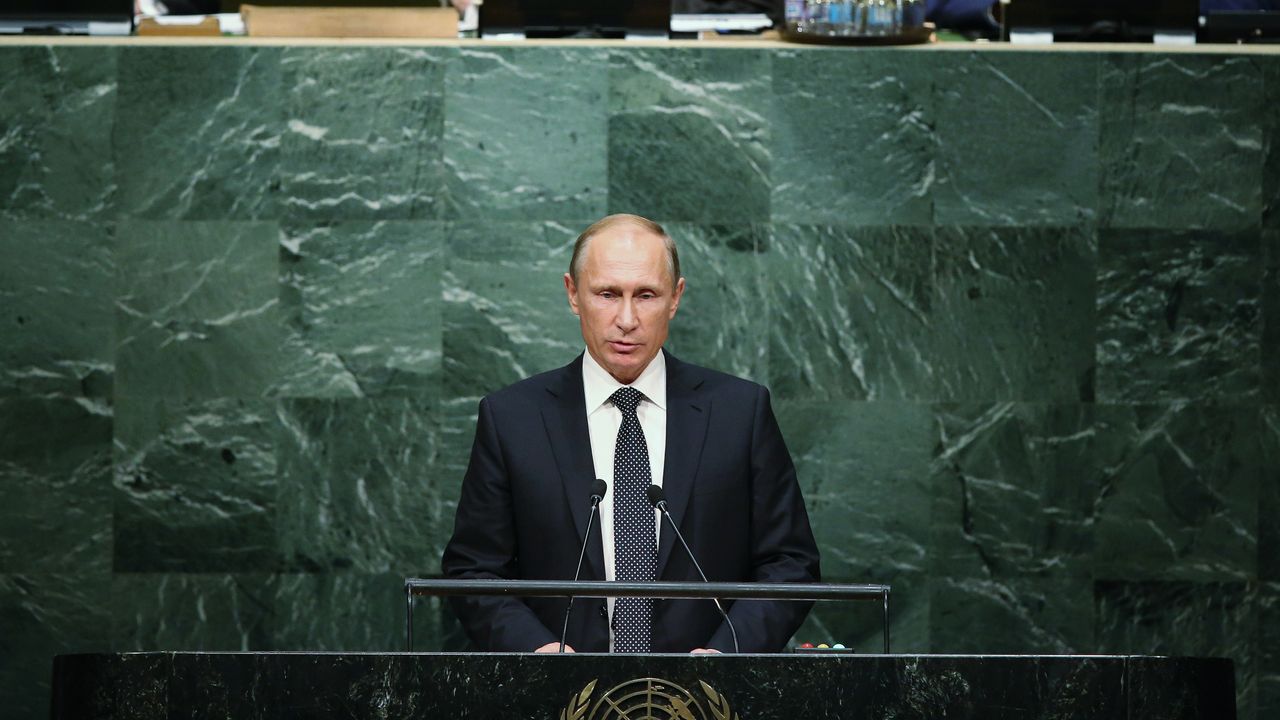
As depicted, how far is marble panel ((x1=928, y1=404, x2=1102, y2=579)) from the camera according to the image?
15.3ft

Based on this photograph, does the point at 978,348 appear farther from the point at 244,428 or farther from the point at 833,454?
the point at 244,428

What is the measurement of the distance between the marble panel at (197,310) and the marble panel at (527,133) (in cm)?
61

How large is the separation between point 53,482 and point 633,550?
7.00 ft

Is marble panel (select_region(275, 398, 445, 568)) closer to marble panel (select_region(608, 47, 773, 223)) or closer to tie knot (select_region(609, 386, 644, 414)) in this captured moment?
marble panel (select_region(608, 47, 773, 223))

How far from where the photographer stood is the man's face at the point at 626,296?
11.4 feet

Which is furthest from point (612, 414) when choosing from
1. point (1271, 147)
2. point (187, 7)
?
point (187, 7)

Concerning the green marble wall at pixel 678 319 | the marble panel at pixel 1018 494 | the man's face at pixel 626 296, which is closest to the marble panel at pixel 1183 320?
the green marble wall at pixel 678 319

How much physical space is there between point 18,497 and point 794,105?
8.44ft

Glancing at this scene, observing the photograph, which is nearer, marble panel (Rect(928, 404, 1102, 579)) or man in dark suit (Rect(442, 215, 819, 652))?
man in dark suit (Rect(442, 215, 819, 652))

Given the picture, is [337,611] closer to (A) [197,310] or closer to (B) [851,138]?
(A) [197,310]

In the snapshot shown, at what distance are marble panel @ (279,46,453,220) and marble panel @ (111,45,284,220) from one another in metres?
0.06

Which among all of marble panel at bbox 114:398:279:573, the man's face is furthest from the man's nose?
marble panel at bbox 114:398:279:573

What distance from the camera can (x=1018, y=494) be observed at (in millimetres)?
4680

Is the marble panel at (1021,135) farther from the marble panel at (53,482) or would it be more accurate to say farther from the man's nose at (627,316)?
the marble panel at (53,482)
